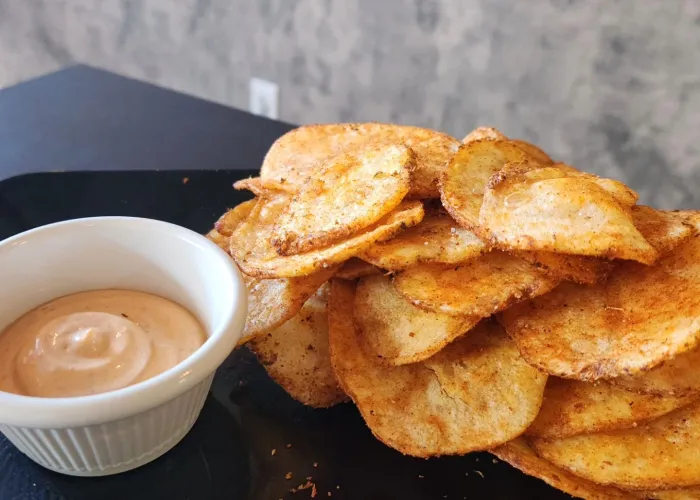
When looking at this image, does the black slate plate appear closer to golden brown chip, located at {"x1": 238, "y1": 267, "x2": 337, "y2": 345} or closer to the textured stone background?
golden brown chip, located at {"x1": 238, "y1": 267, "x2": 337, "y2": 345}

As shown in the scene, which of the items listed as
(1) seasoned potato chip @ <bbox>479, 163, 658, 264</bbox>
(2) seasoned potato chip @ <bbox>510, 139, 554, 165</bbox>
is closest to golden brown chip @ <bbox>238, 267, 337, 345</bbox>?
(1) seasoned potato chip @ <bbox>479, 163, 658, 264</bbox>

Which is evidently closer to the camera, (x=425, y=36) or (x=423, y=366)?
(x=423, y=366)

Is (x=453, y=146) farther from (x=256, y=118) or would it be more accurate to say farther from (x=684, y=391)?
(x=256, y=118)

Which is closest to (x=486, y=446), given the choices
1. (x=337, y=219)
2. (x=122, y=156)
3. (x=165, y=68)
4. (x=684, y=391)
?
(x=684, y=391)

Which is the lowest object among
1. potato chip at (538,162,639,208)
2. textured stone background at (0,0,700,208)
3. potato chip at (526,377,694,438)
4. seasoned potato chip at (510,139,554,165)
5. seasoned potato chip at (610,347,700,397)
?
textured stone background at (0,0,700,208)

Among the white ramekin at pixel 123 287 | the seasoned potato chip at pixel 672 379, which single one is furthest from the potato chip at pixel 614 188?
the white ramekin at pixel 123 287

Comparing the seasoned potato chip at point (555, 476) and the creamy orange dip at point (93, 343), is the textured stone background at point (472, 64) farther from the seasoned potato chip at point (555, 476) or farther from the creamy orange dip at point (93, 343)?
the creamy orange dip at point (93, 343)
